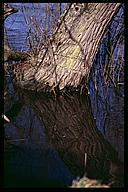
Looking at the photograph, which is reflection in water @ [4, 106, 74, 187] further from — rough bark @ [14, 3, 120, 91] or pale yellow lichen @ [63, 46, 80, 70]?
pale yellow lichen @ [63, 46, 80, 70]

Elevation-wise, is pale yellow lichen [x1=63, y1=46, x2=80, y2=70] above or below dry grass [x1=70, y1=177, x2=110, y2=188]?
above

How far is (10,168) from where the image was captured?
126 inches

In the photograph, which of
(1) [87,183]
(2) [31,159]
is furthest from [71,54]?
(1) [87,183]

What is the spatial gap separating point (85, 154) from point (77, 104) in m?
0.96

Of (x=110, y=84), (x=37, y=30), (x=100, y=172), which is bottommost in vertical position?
(x=100, y=172)

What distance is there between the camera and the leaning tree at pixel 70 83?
354 centimetres

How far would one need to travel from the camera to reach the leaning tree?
3535 millimetres

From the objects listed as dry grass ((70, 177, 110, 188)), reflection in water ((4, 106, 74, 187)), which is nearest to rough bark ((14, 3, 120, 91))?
reflection in water ((4, 106, 74, 187))

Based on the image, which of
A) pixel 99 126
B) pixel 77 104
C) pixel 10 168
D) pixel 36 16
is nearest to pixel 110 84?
pixel 77 104

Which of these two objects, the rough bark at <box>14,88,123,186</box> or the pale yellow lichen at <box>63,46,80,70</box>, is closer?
the rough bark at <box>14,88,123,186</box>

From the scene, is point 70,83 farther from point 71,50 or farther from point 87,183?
point 87,183

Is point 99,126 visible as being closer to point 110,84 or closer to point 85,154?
point 85,154

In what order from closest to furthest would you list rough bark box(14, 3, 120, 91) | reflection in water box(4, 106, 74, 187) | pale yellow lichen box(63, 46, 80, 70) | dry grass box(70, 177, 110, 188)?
dry grass box(70, 177, 110, 188) → reflection in water box(4, 106, 74, 187) → rough bark box(14, 3, 120, 91) → pale yellow lichen box(63, 46, 80, 70)

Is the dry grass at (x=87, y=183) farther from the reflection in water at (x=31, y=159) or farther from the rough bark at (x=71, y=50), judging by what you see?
the rough bark at (x=71, y=50)
